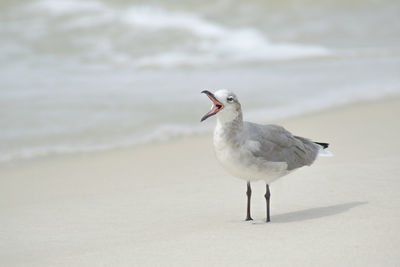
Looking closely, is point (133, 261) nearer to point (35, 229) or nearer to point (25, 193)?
point (35, 229)

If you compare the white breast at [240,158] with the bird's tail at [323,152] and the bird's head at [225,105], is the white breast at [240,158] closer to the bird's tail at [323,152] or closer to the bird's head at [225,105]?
the bird's head at [225,105]

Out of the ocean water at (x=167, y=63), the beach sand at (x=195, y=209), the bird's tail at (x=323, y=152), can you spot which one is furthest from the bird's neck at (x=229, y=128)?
the ocean water at (x=167, y=63)

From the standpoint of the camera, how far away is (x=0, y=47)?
12891mm

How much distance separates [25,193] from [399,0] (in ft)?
42.0

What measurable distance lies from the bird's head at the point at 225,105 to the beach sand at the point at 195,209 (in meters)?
0.77

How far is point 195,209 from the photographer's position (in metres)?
5.44

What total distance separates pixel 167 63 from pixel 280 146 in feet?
24.1

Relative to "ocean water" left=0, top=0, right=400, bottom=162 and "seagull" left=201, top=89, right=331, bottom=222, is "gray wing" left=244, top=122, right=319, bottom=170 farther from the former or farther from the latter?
"ocean water" left=0, top=0, right=400, bottom=162

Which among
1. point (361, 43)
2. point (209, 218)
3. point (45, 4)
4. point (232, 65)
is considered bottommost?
point (209, 218)

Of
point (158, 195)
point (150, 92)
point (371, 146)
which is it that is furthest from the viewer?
point (150, 92)

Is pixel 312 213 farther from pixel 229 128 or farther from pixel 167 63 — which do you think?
pixel 167 63

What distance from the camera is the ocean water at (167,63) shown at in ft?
27.9

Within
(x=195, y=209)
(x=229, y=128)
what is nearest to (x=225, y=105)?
(x=229, y=128)

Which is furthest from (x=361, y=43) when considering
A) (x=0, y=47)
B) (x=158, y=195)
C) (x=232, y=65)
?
(x=158, y=195)
